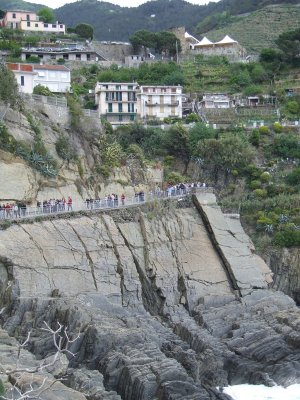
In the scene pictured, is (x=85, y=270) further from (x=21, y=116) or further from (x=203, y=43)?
(x=203, y=43)

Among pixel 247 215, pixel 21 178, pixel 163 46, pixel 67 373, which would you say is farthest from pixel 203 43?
pixel 67 373

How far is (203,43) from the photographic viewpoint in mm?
93375

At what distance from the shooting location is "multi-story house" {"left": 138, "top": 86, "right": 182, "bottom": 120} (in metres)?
74.5

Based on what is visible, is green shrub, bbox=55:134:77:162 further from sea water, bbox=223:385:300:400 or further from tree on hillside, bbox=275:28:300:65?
tree on hillside, bbox=275:28:300:65

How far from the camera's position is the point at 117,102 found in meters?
73.1

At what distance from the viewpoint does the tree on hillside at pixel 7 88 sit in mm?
53625

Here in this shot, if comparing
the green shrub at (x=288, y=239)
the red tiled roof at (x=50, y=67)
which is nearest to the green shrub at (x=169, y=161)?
the green shrub at (x=288, y=239)

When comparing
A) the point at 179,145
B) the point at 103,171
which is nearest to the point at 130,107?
the point at 179,145

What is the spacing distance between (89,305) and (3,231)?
5532mm

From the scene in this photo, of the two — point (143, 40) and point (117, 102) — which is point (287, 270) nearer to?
point (117, 102)

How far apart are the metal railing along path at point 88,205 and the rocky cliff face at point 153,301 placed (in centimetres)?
53

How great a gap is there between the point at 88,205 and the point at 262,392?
15.1 metres

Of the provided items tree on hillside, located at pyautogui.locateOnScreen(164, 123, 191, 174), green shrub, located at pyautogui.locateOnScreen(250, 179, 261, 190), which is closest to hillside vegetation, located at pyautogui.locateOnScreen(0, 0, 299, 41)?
tree on hillside, located at pyautogui.locateOnScreen(164, 123, 191, 174)

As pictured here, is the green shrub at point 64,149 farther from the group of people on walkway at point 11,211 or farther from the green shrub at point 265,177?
the green shrub at point 265,177
